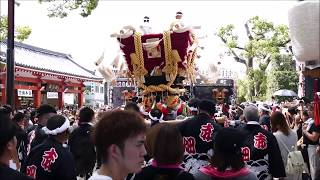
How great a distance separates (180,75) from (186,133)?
11.2 feet

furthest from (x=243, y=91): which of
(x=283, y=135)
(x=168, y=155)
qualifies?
(x=168, y=155)

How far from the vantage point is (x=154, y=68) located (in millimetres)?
9336

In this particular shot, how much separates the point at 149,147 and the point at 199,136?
202 centimetres

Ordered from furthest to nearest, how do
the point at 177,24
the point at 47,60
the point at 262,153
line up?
the point at 47,60, the point at 177,24, the point at 262,153

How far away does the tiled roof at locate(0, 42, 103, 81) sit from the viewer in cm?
2617

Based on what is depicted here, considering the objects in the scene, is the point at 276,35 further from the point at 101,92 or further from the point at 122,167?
the point at 101,92

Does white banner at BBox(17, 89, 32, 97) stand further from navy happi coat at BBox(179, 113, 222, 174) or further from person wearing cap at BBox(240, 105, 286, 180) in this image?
person wearing cap at BBox(240, 105, 286, 180)

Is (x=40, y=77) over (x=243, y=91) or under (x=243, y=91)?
over

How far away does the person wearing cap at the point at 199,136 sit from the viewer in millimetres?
6055

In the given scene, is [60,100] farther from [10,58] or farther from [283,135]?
[283,135]

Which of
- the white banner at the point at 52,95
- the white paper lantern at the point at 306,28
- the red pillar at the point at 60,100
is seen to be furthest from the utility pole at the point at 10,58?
the red pillar at the point at 60,100

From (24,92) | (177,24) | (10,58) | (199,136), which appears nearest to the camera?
Result: (199,136)

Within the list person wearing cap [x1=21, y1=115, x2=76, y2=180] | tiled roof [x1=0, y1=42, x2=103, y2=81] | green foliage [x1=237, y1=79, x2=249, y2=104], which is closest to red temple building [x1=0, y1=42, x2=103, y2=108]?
tiled roof [x1=0, y1=42, x2=103, y2=81]

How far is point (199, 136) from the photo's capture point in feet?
19.9
